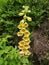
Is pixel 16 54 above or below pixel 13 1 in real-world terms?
below

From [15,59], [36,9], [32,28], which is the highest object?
[36,9]

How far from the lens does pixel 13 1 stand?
454cm

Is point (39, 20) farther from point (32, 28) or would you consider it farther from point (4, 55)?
point (4, 55)

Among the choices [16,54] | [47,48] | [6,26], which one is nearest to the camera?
[16,54]

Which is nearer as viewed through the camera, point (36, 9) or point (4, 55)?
point (4, 55)

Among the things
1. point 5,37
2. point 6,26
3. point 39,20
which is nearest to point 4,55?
point 5,37

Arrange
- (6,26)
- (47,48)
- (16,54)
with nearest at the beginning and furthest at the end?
1. (16,54)
2. (47,48)
3. (6,26)

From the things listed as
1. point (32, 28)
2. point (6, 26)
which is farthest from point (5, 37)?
point (32, 28)

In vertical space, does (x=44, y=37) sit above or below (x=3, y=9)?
below

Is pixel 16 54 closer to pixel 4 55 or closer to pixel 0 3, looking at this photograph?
pixel 4 55

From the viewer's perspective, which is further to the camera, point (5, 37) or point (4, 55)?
point (5, 37)

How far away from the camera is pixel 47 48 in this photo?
4.00m

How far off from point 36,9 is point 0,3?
75cm

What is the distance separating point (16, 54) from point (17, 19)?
1128 mm
